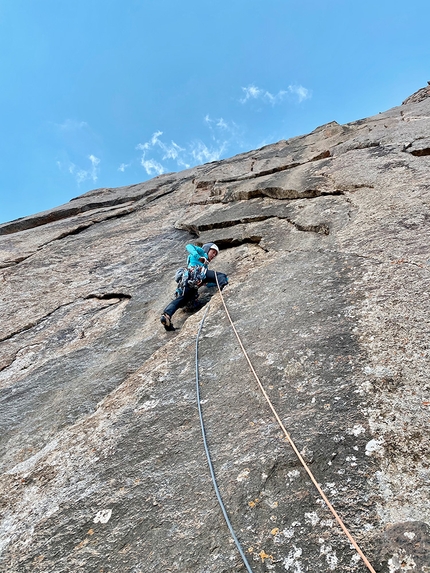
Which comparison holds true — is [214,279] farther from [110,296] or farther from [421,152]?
[421,152]

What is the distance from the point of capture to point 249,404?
337 centimetres

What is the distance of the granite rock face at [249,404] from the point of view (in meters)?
2.33

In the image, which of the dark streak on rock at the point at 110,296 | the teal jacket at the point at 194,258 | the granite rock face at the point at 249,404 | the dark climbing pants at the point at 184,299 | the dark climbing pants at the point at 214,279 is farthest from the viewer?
the dark streak on rock at the point at 110,296

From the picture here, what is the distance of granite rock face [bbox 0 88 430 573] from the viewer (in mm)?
2330

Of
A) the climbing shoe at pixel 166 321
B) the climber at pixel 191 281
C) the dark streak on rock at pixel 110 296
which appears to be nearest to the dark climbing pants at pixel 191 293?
the climber at pixel 191 281

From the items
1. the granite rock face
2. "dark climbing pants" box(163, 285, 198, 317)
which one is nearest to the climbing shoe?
the granite rock face

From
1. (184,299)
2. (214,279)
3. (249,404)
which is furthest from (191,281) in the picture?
(249,404)

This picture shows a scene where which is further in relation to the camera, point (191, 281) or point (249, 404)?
point (191, 281)

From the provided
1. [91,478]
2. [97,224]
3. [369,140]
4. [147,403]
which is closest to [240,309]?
[147,403]

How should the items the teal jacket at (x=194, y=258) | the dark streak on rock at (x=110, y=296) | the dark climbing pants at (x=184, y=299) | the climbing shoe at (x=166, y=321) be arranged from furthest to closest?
the dark streak on rock at (x=110, y=296) < the teal jacket at (x=194, y=258) < the dark climbing pants at (x=184, y=299) < the climbing shoe at (x=166, y=321)

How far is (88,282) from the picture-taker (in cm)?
860

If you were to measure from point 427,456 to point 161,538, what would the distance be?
6.07 feet

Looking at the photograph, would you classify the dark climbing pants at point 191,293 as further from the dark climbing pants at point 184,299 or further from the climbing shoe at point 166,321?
the climbing shoe at point 166,321

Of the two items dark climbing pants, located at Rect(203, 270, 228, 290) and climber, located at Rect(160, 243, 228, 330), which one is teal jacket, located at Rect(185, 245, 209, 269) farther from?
dark climbing pants, located at Rect(203, 270, 228, 290)
